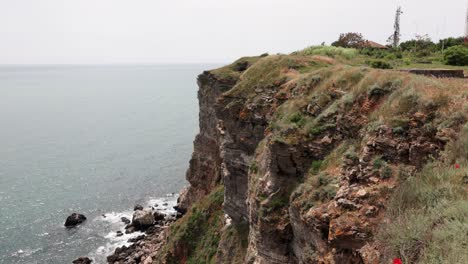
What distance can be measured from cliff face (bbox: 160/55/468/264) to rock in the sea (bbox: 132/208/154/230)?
32926 millimetres

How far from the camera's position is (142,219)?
221 feet

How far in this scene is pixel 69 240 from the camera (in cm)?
6250

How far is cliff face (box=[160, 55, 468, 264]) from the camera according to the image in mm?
15031

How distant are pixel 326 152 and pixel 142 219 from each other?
173 ft

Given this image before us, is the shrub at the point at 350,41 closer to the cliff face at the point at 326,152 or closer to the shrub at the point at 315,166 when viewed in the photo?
the cliff face at the point at 326,152

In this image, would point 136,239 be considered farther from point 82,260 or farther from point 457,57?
point 457,57

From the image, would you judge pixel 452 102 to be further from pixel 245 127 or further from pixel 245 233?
pixel 245 233

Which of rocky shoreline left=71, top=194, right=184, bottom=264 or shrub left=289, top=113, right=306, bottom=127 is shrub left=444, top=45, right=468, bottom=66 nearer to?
shrub left=289, top=113, right=306, bottom=127

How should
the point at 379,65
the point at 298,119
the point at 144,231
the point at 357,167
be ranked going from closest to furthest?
the point at 357,167, the point at 298,119, the point at 379,65, the point at 144,231

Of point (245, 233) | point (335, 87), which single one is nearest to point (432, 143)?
point (335, 87)

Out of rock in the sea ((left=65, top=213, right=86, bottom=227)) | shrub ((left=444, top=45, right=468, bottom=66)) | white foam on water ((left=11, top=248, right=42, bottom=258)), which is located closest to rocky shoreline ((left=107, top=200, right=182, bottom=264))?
rock in the sea ((left=65, top=213, right=86, bottom=227))

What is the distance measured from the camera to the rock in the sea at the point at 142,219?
67.2 metres

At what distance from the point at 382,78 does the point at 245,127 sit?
15888 millimetres

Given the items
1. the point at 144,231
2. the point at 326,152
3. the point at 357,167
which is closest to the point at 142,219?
the point at 144,231
